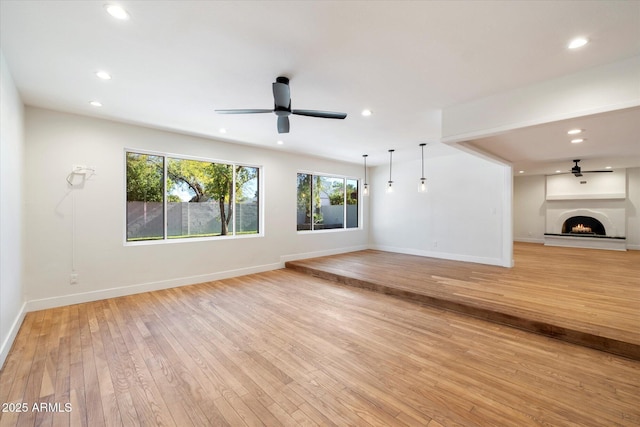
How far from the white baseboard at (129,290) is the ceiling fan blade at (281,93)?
3.73 metres

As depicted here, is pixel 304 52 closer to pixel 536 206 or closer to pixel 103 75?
pixel 103 75

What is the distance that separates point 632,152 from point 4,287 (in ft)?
34.4

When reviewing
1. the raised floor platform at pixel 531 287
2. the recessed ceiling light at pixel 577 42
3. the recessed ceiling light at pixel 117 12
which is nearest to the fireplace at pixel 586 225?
the raised floor platform at pixel 531 287

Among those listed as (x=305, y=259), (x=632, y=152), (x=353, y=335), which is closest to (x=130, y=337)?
(x=353, y=335)

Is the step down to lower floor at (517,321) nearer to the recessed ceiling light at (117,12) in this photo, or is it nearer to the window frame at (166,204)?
the window frame at (166,204)

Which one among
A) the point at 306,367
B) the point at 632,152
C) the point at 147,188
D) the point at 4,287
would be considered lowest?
the point at 306,367

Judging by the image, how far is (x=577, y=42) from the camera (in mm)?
2209

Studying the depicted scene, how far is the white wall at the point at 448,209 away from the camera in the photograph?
593 cm

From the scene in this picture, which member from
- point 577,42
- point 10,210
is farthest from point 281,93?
point 10,210

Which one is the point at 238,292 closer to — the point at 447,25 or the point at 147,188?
the point at 147,188

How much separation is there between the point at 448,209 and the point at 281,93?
556 centimetres

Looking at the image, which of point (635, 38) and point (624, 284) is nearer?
point (635, 38)

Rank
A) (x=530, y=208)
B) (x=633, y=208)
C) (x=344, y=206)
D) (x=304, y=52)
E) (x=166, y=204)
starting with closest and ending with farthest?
(x=304, y=52)
(x=166, y=204)
(x=344, y=206)
(x=633, y=208)
(x=530, y=208)

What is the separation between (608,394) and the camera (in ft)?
6.51
